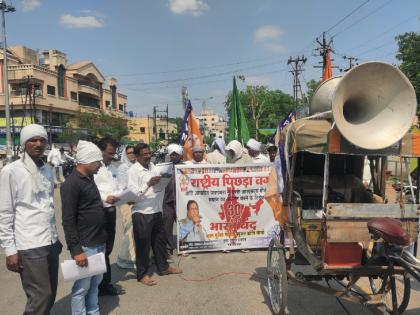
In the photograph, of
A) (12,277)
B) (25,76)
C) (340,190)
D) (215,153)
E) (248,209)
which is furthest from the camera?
(25,76)

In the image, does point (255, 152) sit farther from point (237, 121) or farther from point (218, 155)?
point (237, 121)

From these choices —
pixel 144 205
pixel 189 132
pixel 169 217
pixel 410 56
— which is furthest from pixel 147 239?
pixel 410 56

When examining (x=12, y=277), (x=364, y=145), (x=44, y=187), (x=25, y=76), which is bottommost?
(x=12, y=277)

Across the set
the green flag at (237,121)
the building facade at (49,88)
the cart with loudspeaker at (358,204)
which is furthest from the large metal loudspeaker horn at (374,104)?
the building facade at (49,88)

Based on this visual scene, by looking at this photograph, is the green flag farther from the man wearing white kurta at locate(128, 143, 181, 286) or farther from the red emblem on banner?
the man wearing white kurta at locate(128, 143, 181, 286)

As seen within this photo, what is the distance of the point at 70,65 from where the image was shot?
189 ft

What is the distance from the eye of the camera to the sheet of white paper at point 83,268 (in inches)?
138

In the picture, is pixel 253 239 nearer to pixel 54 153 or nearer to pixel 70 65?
pixel 54 153

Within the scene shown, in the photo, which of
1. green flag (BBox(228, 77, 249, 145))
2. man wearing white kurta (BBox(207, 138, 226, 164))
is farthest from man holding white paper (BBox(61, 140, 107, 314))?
green flag (BBox(228, 77, 249, 145))

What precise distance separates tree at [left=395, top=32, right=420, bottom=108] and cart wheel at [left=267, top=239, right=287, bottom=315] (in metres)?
18.1

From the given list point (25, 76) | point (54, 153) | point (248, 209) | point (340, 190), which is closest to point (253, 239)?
point (248, 209)

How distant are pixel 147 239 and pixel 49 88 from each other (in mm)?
47732

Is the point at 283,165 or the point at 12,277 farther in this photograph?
the point at 12,277

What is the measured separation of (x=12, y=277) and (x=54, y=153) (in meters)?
12.3
